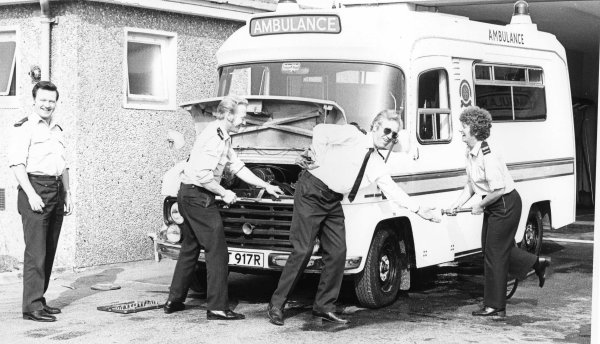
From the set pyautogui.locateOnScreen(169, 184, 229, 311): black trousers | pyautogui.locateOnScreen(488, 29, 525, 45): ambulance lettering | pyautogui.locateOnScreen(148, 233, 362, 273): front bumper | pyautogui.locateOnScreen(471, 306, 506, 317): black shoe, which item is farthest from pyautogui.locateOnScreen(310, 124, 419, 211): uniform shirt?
pyautogui.locateOnScreen(488, 29, 525, 45): ambulance lettering

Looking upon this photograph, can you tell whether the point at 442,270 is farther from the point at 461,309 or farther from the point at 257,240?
the point at 257,240

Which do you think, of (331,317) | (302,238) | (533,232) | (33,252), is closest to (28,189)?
(33,252)

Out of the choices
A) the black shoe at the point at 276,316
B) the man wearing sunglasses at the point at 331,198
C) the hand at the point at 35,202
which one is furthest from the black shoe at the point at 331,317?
the hand at the point at 35,202

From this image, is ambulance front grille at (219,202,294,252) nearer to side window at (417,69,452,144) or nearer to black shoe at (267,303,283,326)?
black shoe at (267,303,283,326)

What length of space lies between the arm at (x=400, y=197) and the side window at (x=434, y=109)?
1.23 m

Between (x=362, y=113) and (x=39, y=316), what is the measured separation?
3414mm

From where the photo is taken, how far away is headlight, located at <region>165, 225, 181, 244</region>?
32.2 feet

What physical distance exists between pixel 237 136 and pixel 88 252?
108 inches

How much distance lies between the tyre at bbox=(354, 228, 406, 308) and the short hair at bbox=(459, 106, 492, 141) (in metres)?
1.21

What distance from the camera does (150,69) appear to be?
12828mm

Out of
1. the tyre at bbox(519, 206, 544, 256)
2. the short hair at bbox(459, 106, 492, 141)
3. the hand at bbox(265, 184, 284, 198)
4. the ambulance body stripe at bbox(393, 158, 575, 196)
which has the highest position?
the short hair at bbox(459, 106, 492, 141)

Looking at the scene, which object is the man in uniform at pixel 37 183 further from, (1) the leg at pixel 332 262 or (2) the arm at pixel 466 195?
(2) the arm at pixel 466 195

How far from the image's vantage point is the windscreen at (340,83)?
9922 millimetres

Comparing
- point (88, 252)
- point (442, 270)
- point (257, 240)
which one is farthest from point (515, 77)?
point (88, 252)
